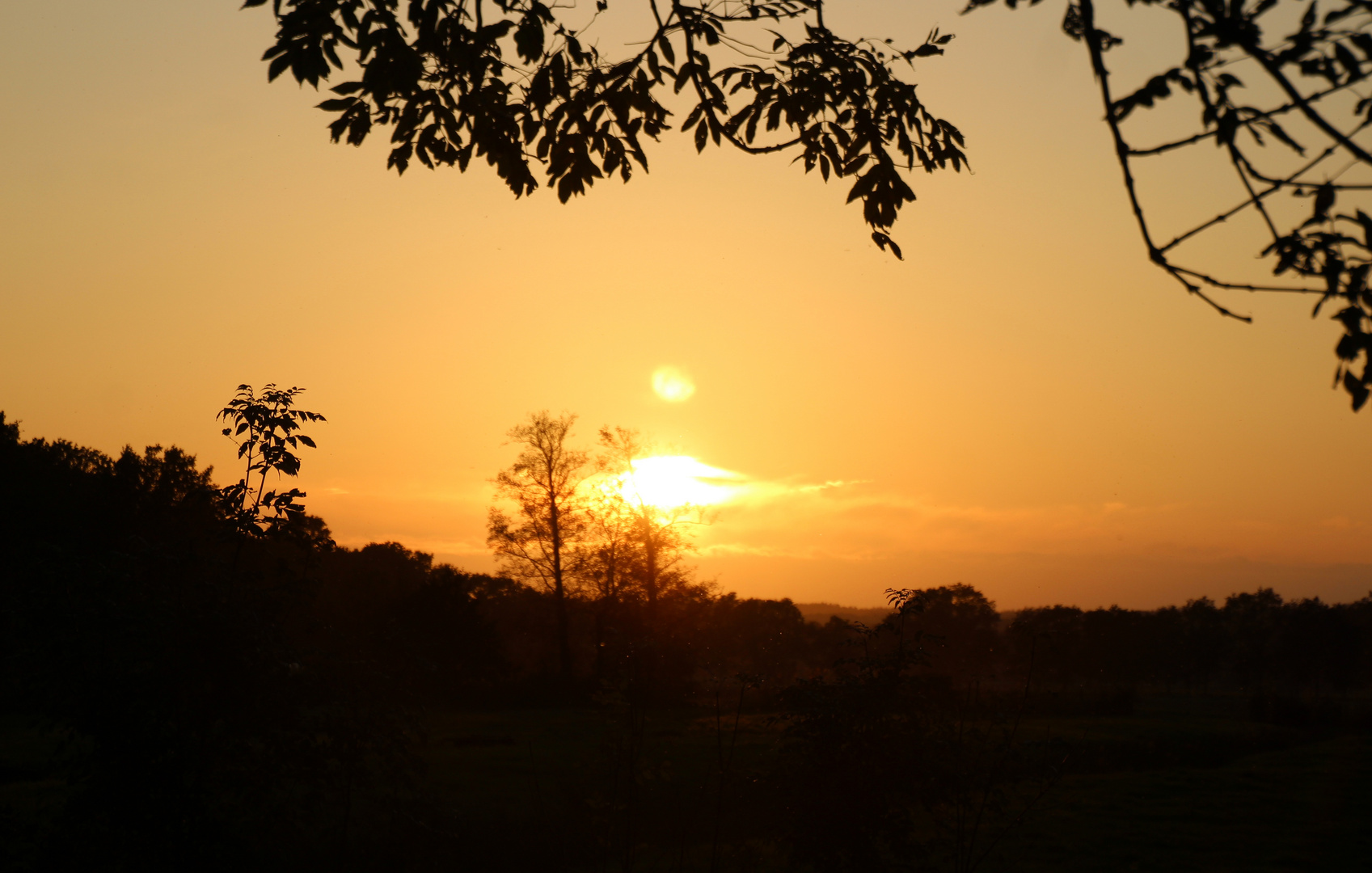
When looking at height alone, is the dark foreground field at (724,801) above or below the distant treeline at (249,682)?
below

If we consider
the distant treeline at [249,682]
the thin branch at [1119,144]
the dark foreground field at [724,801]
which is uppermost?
the thin branch at [1119,144]

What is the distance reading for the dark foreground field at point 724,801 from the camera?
24.3 feet

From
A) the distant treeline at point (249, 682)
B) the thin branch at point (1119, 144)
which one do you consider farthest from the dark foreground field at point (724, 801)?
the thin branch at point (1119, 144)

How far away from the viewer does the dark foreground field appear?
291 inches

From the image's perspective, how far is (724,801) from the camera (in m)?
10.4

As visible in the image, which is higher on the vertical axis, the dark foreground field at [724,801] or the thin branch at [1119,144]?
the thin branch at [1119,144]

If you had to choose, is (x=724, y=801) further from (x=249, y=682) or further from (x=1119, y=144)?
(x=1119, y=144)

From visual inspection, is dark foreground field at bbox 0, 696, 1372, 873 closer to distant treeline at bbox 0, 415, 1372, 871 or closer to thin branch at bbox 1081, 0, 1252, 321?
distant treeline at bbox 0, 415, 1372, 871

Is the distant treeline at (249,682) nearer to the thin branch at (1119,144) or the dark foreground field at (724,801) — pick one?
the dark foreground field at (724,801)

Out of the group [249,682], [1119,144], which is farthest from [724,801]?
[1119,144]

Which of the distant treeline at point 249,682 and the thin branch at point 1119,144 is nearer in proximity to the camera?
the thin branch at point 1119,144

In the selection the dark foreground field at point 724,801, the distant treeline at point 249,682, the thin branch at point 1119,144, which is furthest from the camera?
the dark foreground field at point 724,801

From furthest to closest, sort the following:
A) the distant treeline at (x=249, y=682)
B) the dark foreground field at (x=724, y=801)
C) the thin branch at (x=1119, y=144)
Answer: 1. the dark foreground field at (x=724, y=801)
2. the distant treeline at (x=249, y=682)
3. the thin branch at (x=1119, y=144)

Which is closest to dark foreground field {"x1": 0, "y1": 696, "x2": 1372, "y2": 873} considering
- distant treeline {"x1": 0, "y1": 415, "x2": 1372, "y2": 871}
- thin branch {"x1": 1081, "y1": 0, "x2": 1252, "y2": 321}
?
distant treeline {"x1": 0, "y1": 415, "x2": 1372, "y2": 871}
